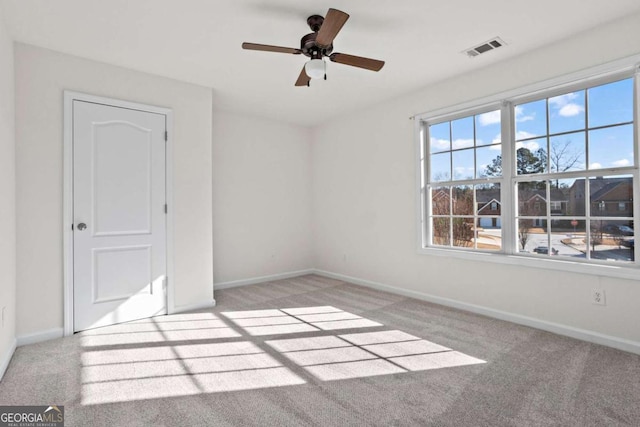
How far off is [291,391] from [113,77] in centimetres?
333

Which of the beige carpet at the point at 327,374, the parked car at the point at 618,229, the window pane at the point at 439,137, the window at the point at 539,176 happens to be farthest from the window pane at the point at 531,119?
the beige carpet at the point at 327,374

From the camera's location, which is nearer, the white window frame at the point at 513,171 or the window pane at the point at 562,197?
the white window frame at the point at 513,171

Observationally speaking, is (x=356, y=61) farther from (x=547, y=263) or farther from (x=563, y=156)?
(x=547, y=263)

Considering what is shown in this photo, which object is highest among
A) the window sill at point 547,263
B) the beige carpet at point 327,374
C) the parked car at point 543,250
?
the parked car at point 543,250

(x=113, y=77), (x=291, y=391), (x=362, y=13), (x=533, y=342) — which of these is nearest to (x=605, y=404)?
(x=533, y=342)

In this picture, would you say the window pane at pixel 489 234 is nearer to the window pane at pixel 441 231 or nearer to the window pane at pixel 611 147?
the window pane at pixel 441 231

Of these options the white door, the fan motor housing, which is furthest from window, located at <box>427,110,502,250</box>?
the white door

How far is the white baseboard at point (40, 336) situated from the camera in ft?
9.30

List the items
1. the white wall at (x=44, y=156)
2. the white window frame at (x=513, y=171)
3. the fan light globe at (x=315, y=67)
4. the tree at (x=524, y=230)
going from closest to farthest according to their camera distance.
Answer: the fan light globe at (x=315, y=67)
the white window frame at (x=513, y=171)
the white wall at (x=44, y=156)
the tree at (x=524, y=230)

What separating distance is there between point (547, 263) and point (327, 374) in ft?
7.35

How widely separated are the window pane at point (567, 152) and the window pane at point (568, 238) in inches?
19.3

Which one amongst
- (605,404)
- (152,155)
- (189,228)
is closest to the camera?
(605,404)

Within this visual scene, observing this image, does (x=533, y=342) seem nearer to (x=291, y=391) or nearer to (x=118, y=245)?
(x=291, y=391)

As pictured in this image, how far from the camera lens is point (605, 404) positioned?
1.95m
